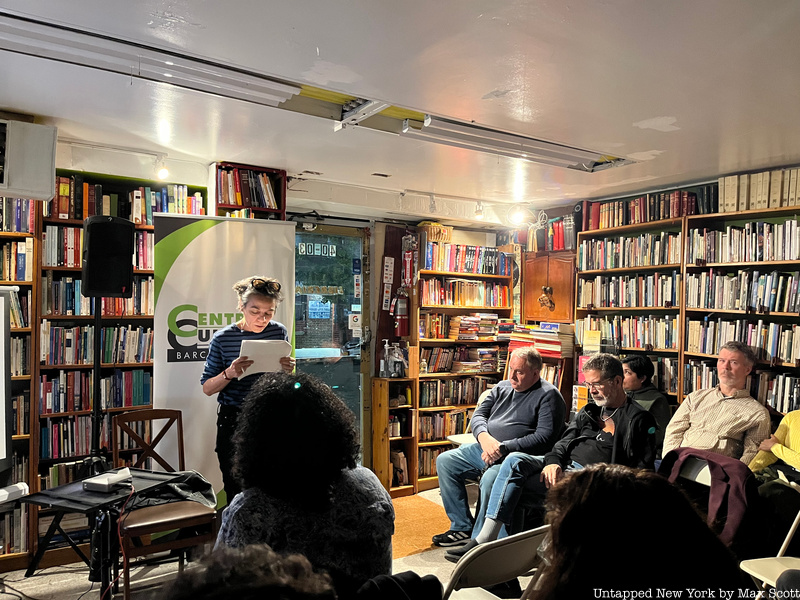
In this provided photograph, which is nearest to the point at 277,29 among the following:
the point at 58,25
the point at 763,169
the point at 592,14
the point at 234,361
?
the point at 58,25

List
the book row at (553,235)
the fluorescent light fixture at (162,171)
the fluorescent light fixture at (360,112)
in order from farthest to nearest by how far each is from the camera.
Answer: the book row at (553,235), the fluorescent light fixture at (162,171), the fluorescent light fixture at (360,112)

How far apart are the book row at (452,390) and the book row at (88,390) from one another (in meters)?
2.63

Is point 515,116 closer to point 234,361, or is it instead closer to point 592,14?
point 592,14

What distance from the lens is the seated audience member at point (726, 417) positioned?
12.5 ft

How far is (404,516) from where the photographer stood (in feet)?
15.9

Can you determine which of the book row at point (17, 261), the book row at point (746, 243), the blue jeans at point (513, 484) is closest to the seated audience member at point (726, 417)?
the book row at point (746, 243)

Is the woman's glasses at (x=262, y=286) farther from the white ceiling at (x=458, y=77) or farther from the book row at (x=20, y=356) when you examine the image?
the book row at (x=20, y=356)

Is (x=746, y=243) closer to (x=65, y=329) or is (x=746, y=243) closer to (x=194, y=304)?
(x=194, y=304)

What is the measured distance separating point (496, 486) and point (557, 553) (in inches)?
103

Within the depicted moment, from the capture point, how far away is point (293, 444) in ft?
5.06

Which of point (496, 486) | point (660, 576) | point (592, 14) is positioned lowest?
point (496, 486)

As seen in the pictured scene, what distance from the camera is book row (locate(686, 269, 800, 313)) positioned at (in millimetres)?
4055

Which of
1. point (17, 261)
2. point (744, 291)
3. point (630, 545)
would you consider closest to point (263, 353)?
point (17, 261)

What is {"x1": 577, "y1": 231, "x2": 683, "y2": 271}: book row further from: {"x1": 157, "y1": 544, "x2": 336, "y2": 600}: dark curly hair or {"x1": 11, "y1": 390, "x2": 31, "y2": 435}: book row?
{"x1": 157, "y1": 544, "x2": 336, "y2": 600}: dark curly hair
